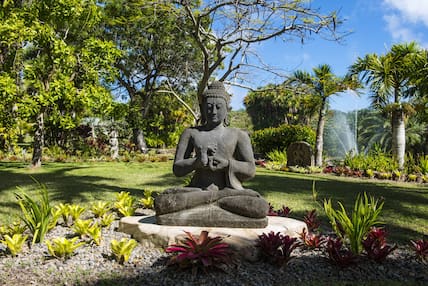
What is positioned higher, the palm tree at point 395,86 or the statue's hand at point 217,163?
the palm tree at point 395,86

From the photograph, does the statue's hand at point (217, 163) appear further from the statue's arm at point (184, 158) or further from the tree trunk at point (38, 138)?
the tree trunk at point (38, 138)

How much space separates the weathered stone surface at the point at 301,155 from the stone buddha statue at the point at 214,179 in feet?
35.8

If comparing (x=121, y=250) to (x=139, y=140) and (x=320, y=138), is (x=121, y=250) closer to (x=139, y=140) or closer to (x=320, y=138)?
(x=320, y=138)

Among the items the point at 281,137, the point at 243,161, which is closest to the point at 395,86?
the point at 281,137

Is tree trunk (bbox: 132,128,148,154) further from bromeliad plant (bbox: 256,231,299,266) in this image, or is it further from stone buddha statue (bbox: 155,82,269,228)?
bromeliad plant (bbox: 256,231,299,266)

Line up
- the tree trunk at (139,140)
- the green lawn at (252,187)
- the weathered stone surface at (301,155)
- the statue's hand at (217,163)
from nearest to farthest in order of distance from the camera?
the statue's hand at (217,163) < the green lawn at (252,187) < the weathered stone surface at (301,155) < the tree trunk at (139,140)

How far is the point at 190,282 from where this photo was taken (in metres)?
3.43

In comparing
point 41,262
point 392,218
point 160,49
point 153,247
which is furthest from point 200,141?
point 160,49

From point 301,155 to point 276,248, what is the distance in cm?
1201

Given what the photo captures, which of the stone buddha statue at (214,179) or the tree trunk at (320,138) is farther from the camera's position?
the tree trunk at (320,138)

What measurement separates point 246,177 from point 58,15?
8.87 m

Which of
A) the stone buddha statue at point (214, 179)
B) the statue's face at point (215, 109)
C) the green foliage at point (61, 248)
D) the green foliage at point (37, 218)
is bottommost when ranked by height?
the green foliage at point (61, 248)

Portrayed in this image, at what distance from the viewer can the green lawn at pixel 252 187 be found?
20.4 feet

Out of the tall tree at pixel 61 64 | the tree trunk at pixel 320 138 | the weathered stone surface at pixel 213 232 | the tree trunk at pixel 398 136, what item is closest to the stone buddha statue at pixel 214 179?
the weathered stone surface at pixel 213 232
